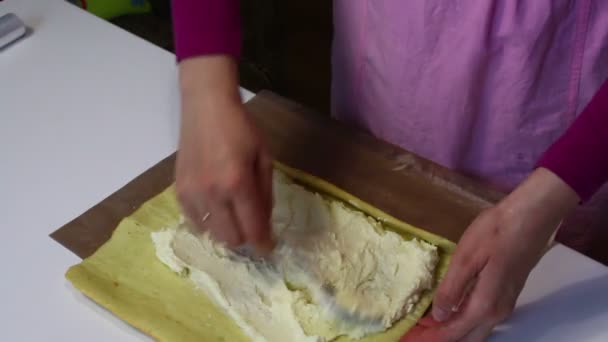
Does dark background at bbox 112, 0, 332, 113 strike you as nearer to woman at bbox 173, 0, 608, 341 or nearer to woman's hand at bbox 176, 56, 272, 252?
woman at bbox 173, 0, 608, 341

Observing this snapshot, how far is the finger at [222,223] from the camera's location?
552mm

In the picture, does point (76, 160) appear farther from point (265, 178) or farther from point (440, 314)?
point (440, 314)

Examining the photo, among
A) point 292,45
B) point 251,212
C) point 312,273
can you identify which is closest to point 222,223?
point 251,212

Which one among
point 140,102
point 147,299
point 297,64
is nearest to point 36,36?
point 140,102

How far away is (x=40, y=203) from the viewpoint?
74 centimetres

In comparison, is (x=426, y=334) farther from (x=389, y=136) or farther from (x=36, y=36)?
(x=36, y=36)

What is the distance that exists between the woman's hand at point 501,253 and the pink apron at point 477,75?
18 centimetres

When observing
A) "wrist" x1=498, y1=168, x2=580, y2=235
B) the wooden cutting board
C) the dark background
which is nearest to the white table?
the wooden cutting board

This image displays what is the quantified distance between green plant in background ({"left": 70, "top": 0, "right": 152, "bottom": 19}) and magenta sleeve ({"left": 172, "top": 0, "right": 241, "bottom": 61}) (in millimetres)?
551

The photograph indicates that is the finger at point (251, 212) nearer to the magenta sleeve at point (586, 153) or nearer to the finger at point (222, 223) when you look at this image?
the finger at point (222, 223)

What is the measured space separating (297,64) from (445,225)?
51.0 inches

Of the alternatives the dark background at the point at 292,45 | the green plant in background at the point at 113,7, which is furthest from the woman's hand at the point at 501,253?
the dark background at the point at 292,45

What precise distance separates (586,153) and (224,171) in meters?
0.29

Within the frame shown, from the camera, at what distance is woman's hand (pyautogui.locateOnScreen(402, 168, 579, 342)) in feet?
1.73
